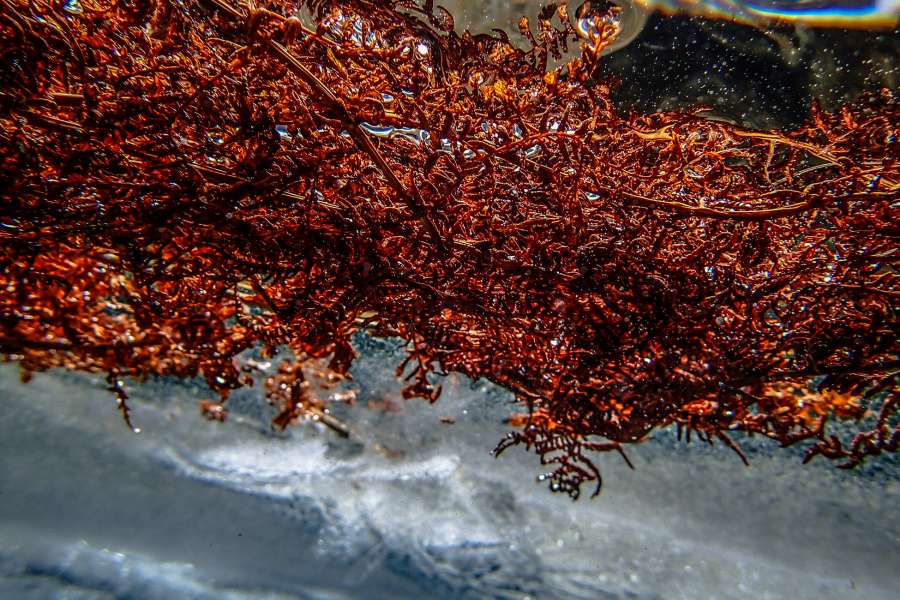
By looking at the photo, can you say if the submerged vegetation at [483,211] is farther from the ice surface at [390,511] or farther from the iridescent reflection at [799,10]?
the ice surface at [390,511]

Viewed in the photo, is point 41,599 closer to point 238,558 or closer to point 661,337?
point 238,558

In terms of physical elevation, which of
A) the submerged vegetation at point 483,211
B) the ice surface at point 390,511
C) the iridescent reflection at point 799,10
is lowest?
the ice surface at point 390,511

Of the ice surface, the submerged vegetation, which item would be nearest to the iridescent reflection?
the submerged vegetation

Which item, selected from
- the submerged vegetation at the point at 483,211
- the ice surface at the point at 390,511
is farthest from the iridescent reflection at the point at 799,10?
the ice surface at the point at 390,511

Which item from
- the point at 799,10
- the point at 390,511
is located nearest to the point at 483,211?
the point at 799,10

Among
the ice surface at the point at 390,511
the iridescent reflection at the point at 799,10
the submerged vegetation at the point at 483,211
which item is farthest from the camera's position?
the ice surface at the point at 390,511

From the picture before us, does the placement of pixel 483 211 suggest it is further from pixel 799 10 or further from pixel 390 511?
pixel 390 511

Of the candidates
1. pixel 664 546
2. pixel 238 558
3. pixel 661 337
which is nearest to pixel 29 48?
pixel 661 337

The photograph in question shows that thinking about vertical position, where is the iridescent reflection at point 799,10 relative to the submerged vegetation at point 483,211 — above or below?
above

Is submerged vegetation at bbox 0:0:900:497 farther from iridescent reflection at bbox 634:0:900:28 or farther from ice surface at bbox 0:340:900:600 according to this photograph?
ice surface at bbox 0:340:900:600
